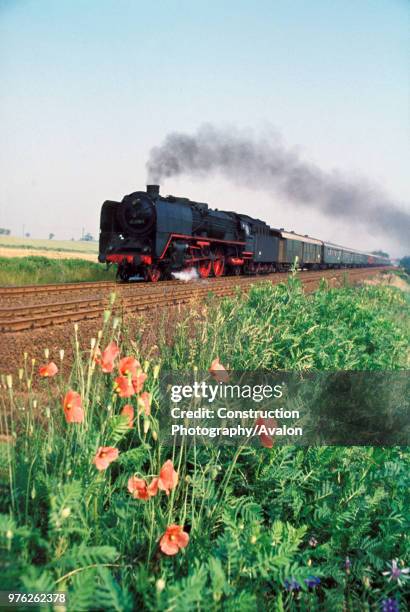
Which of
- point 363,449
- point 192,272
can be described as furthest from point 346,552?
point 192,272

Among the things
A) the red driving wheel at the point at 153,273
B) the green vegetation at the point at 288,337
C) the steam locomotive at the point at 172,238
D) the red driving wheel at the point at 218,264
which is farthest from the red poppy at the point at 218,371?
the red driving wheel at the point at 218,264

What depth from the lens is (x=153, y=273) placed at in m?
16.3

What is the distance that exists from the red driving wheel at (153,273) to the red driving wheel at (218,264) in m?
4.20

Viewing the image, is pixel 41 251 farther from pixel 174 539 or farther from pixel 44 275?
pixel 174 539

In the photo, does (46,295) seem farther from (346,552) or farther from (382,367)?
(346,552)

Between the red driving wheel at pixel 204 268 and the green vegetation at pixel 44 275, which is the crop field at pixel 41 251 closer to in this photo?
the green vegetation at pixel 44 275

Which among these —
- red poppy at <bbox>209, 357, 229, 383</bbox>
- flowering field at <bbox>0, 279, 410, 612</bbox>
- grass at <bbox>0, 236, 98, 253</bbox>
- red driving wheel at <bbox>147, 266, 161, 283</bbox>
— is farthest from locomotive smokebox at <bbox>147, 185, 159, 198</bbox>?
grass at <bbox>0, 236, 98, 253</bbox>

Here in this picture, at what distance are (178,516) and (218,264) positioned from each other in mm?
18086

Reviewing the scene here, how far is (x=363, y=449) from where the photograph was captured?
13.0 feet

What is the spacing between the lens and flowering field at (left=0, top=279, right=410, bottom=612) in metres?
1.98

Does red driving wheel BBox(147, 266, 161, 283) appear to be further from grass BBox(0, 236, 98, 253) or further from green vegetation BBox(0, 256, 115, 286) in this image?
grass BBox(0, 236, 98, 253)

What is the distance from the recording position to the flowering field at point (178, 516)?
1.98 m

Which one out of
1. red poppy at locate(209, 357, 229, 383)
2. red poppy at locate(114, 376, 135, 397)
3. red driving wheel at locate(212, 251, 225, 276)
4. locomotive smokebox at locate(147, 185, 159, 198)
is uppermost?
locomotive smokebox at locate(147, 185, 159, 198)

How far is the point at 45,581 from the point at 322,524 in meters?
2.08
